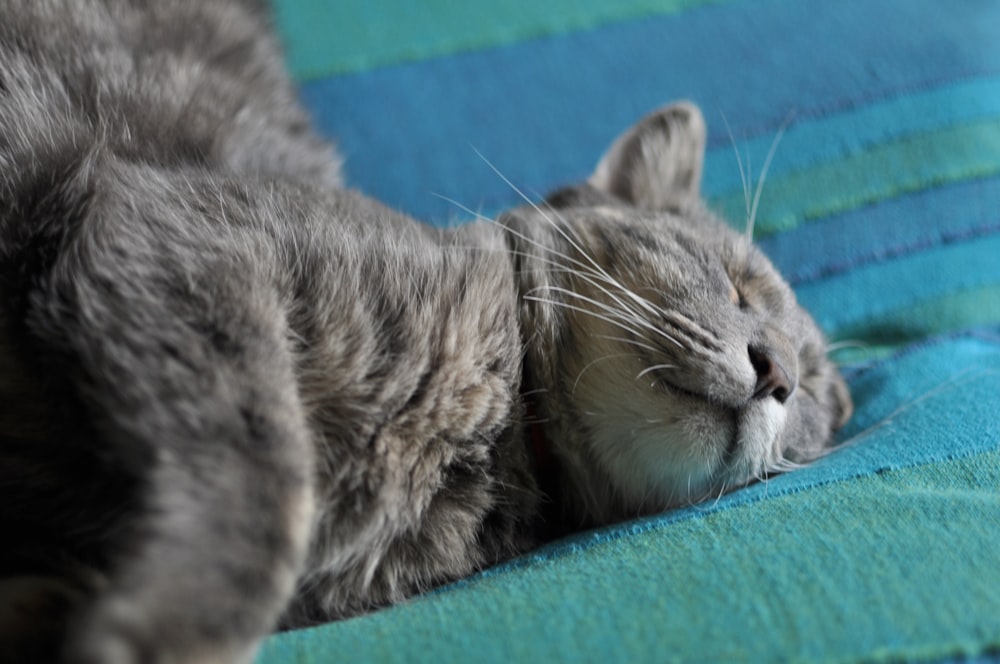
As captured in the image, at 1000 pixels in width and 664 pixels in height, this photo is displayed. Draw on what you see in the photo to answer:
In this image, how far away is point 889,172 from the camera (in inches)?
74.9

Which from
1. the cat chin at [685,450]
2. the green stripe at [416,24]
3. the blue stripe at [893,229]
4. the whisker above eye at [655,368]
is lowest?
the cat chin at [685,450]

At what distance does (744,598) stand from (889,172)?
4.23ft

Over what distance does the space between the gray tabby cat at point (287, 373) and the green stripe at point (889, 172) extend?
41 cm

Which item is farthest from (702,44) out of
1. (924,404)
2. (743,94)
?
(924,404)

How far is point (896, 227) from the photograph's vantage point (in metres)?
1.89

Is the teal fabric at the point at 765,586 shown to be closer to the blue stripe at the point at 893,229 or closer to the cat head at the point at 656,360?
the cat head at the point at 656,360

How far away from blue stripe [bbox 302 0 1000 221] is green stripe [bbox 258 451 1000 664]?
3.43 feet

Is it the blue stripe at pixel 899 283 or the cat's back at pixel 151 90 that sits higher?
the cat's back at pixel 151 90

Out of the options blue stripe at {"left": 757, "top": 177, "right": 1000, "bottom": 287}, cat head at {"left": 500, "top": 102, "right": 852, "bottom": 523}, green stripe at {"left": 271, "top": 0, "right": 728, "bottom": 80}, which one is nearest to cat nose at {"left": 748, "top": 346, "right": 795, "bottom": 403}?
cat head at {"left": 500, "top": 102, "right": 852, "bottom": 523}

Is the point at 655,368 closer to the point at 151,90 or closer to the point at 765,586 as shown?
the point at 765,586

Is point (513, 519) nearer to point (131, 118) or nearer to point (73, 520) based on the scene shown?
point (73, 520)

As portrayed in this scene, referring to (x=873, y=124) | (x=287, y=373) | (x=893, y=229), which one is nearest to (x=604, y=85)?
(x=873, y=124)

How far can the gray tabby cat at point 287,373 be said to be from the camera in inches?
35.5

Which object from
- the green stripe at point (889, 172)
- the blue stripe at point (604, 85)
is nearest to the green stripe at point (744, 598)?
the green stripe at point (889, 172)
